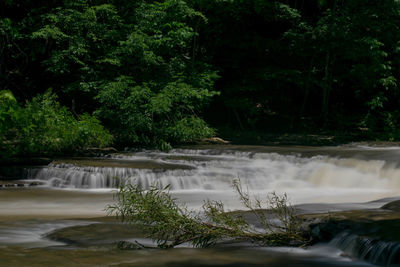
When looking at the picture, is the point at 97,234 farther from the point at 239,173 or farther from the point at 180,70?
the point at 180,70

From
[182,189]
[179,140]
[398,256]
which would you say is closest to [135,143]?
[179,140]

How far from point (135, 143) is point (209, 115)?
9.32 metres

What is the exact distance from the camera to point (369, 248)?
515cm

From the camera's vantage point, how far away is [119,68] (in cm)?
2009

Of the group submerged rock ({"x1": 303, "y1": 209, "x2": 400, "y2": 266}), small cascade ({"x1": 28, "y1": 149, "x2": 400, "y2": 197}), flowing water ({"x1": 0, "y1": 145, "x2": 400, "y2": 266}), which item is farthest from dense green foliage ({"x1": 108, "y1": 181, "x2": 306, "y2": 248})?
small cascade ({"x1": 28, "y1": 149, "x2": 400, "y2": 197})

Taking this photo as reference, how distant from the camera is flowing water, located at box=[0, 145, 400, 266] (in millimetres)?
5523

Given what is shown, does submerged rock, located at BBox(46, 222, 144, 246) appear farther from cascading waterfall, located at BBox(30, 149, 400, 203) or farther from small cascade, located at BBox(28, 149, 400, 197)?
small cascade, located at BBox(28, 149, 400, 197)

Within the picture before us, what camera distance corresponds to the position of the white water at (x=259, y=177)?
1182cm

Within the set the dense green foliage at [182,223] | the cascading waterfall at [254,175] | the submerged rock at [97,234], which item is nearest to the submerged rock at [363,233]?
the dense green foliage at [182,223]

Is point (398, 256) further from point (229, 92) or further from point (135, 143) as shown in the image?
point (229, 92)

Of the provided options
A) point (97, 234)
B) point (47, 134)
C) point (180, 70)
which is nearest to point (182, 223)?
point (97, 234)

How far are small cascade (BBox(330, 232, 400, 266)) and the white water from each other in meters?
4.68

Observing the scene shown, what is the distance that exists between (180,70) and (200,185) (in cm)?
896

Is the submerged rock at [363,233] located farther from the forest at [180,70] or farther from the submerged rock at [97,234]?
the forest at [180,70]
